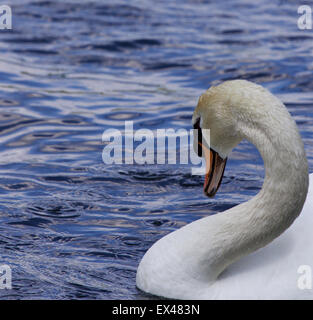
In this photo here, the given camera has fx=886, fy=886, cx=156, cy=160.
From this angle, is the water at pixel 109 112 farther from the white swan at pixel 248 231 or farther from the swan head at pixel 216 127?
the swan head at pixel 216 127

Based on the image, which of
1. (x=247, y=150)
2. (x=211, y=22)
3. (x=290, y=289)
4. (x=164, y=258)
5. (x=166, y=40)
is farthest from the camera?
(x=211, y=22)

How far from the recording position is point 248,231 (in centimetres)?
Answer: 493

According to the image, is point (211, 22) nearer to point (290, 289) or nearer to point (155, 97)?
point (155, 97)

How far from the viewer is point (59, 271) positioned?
18.3ft

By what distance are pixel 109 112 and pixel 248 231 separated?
446cm

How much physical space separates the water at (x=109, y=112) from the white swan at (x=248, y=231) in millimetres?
287

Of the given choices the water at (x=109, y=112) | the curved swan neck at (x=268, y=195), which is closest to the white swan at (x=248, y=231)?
the curved swan neck at (x=268, y=195)

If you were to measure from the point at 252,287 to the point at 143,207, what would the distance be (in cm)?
195

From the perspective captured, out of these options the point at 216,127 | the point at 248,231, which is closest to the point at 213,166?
the point at 216,127

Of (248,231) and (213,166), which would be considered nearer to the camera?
(248,231)

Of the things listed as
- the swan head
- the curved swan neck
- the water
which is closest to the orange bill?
the swan head

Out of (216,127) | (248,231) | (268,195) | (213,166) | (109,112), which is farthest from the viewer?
(109,112)

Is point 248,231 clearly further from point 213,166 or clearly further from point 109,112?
point 109,112
